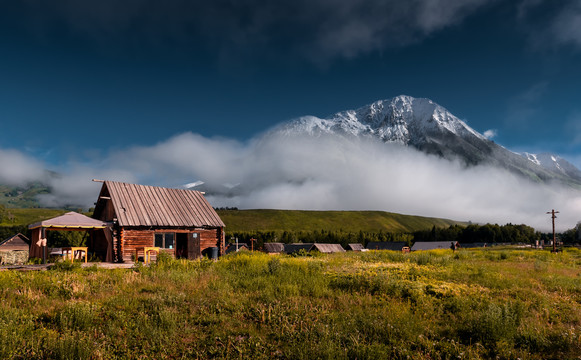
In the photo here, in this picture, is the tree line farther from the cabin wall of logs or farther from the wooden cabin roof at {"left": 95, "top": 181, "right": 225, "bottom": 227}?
the cabin wall of logs

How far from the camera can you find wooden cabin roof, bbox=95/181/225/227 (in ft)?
85.7

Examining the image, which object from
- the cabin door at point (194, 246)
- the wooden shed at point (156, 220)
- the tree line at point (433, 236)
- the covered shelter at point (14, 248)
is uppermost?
the wooden shed at point (156, 220)

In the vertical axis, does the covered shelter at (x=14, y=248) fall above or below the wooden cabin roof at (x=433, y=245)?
above

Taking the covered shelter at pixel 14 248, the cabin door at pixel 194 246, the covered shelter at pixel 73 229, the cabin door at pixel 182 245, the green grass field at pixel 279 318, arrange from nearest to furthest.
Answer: the green grass field at pixel 279 318, the covered shelter at pixel 73 229, the cabin door at pixel 194 246, the cabin door at pixel 182 245, the covered shelter at pixel 14 248

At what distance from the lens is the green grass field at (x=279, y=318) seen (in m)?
7.76

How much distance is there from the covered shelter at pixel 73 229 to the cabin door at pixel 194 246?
5.72 metres

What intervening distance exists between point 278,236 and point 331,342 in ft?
471

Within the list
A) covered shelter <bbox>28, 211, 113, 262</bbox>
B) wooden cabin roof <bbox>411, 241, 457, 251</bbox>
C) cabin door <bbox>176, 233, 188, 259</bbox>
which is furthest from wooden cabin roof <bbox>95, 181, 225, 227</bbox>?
wooden cabin roof <bbox>411, 241, 457, 251</bbox>

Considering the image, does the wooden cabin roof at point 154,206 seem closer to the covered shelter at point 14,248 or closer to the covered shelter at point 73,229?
the covered shelter at point 73,229

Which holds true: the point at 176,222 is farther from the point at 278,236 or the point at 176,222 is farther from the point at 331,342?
the point at 278,236

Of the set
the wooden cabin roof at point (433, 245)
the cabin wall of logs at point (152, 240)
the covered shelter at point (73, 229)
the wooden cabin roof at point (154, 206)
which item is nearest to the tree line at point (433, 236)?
the wooden cabin roof at point (433, 245)

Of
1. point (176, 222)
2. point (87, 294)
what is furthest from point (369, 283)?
point (176, 222)

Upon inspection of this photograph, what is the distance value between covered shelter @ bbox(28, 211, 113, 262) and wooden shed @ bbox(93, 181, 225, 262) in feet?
3.30

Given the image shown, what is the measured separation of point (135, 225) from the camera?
2530 cm
